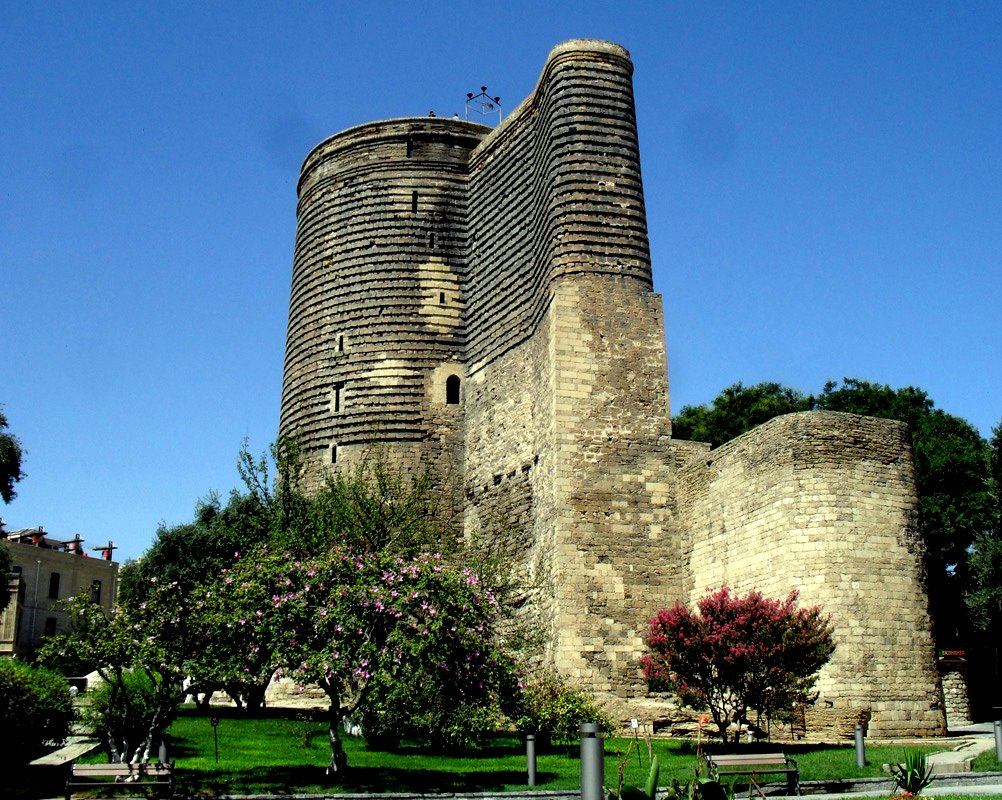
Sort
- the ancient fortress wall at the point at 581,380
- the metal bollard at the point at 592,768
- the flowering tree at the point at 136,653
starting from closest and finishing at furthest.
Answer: the metal bollard at the point at 592,768 < the flowering tree at the point at 136,653 < the ancient fortress wall at the point at 581,380

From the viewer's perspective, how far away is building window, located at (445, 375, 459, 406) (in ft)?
85.6

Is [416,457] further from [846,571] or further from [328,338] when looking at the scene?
[846,571]

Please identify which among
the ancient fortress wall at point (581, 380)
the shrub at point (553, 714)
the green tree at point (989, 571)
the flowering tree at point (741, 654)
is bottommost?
the shrub at point (553, 714)

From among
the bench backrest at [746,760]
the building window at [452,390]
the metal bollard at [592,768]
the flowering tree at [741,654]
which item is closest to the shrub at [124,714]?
the bench backrest at [746,760]

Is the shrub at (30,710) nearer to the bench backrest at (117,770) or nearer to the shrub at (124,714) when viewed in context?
the shrub at (124,714)

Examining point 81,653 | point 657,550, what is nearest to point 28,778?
point 81,653

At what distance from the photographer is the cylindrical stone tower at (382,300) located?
85.4 ft

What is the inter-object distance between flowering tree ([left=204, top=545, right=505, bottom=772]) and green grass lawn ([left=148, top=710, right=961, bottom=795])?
0.92 meters

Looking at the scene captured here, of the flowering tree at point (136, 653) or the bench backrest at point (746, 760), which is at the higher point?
the flowering tree at point (136, 653)

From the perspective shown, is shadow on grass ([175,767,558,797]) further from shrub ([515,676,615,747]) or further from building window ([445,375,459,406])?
building window ([445,375,459,406])

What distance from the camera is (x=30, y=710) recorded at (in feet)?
48.0

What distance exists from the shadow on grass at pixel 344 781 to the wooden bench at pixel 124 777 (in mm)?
243

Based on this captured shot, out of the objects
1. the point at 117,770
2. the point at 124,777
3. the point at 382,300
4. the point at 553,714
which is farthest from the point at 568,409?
the point at 117,770

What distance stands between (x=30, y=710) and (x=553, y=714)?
285 inches
